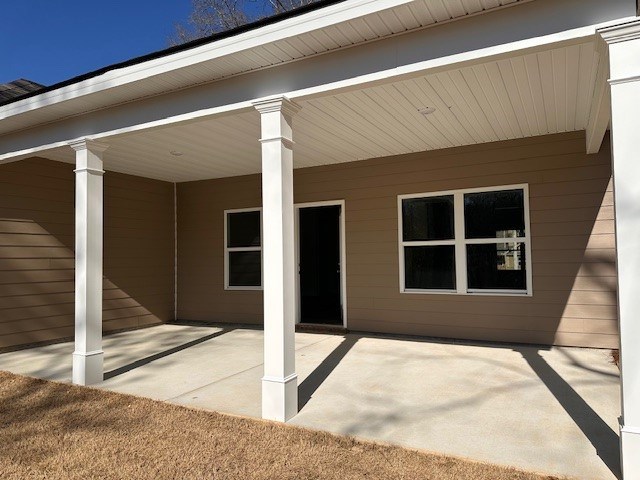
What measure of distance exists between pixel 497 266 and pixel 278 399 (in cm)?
362

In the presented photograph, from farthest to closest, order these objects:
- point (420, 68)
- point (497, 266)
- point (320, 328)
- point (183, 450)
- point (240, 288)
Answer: point (240, 288) < point (320, 328) < point (497, 266) < point (420, 68) < point (183, 450)

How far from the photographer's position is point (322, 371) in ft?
14.6

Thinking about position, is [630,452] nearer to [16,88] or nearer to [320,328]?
[320,328]

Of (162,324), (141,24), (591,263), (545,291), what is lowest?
(162,324)

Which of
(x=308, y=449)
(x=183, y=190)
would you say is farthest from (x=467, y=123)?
(x=183, y=190)

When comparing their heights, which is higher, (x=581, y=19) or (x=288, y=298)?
(x=581, y=19)

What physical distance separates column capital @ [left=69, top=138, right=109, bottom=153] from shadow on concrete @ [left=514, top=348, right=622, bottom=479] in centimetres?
467

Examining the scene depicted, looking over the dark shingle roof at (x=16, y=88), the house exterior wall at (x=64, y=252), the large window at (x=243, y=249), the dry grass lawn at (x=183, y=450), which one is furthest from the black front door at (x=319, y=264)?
the dark shingle roof at (x=16, y=88)

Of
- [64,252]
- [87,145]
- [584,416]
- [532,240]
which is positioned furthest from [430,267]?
[64,252]

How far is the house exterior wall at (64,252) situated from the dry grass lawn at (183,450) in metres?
2.74

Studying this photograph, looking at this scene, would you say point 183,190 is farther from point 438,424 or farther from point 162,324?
point 438,424

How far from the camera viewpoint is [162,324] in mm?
7629

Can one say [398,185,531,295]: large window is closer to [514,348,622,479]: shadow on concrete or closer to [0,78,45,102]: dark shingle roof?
[514,348,622,479]: shadow on concrete

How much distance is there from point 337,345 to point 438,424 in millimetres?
2647
